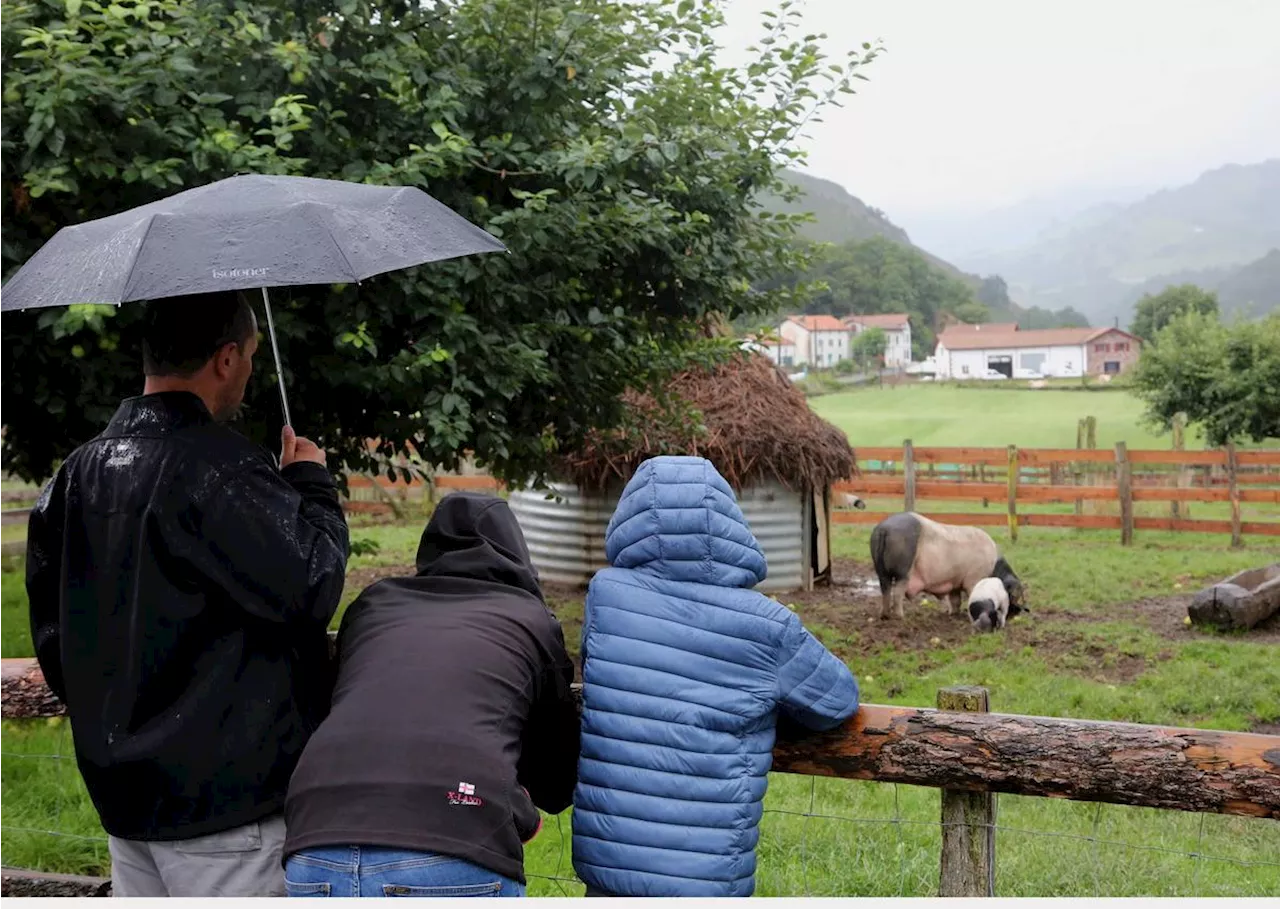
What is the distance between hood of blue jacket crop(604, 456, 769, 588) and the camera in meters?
2.65

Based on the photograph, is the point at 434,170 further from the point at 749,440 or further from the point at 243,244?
the point at 749,440

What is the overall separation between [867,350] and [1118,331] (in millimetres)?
25726

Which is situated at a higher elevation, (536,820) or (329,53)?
(329,53)

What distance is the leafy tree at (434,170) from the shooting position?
19.0 feet

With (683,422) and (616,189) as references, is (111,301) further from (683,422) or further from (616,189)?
(683,422)

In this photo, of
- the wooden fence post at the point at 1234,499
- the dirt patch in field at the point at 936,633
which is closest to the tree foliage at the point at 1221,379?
the wooden fence post at the point at 1234,499

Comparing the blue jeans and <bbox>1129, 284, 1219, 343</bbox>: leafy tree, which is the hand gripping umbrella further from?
<bbox>1129, 284, 1219, 343</bbox>: leafy tree

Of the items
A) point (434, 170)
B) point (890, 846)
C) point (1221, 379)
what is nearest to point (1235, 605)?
point (890, 846)

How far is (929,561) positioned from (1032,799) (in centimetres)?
579

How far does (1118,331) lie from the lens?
95.8m

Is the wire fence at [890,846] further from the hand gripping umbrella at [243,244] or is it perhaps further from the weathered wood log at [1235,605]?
the weathered wood log at [1235,605]

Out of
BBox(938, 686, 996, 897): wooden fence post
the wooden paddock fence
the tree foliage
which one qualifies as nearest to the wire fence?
BBox(938, 686, 996, 897): wooden fence post

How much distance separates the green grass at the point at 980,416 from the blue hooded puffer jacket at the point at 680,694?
133 ft

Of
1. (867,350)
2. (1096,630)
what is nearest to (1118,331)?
(867,350)
